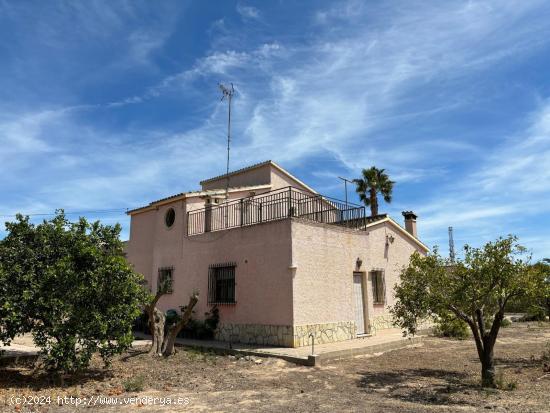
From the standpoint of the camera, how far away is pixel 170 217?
1777 centimetres

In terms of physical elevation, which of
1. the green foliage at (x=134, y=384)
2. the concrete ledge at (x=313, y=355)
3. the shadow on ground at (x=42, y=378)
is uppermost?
the concrete ledge at (x=313, y=355)

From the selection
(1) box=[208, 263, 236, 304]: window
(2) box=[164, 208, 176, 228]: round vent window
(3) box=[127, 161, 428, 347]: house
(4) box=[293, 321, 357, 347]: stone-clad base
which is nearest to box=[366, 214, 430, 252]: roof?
(3) box=[127, 161, 428, 347]: house

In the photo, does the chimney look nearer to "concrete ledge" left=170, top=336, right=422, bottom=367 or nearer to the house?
the house

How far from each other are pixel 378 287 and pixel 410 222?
5.56 m

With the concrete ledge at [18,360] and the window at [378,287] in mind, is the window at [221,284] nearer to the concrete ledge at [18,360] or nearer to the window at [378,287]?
the concrete ledge at [18,360]

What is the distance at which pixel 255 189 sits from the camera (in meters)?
18.0

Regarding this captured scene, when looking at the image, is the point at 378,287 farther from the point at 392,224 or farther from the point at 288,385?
the point at 288,385

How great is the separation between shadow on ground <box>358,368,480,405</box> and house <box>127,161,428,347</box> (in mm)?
3727

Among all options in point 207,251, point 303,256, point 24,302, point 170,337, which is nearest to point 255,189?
point 207,251

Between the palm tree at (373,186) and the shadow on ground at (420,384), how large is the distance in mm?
20818

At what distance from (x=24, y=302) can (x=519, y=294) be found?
9013mm

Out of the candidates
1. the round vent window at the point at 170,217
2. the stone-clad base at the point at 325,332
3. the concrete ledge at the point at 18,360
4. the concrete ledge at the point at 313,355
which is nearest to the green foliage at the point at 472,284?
the concrete ledge at the point at 313,355

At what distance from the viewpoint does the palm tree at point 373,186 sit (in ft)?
98.7

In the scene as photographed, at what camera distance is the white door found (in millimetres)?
15516
